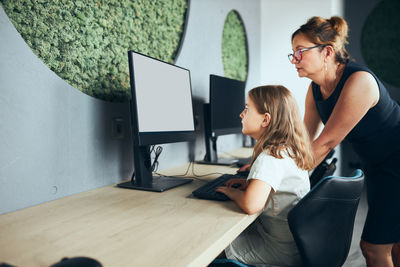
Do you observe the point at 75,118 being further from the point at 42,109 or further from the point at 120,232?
the point at 120,232

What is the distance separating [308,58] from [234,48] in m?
1.48

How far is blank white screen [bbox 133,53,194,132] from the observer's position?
120cm

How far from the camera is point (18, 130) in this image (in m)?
1.01

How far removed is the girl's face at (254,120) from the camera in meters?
1.23

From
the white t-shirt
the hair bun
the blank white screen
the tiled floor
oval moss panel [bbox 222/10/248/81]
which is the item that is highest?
oval moss panel [bbox 222/10/248/81]

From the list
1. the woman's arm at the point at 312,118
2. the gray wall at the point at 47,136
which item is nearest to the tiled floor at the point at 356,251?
the woman's arm at the point at 312,118

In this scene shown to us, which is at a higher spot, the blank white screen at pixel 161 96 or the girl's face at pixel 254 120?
the blank white screen at pixel 161 96

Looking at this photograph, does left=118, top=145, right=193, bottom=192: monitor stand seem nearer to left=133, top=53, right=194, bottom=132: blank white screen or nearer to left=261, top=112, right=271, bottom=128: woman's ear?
left=133, top=53, right=194, bottom=132: blank white screen

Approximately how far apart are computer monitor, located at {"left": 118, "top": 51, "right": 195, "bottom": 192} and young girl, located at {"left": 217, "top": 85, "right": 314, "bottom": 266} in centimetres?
36

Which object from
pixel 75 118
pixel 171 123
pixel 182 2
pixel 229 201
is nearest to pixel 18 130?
pixel 75 118

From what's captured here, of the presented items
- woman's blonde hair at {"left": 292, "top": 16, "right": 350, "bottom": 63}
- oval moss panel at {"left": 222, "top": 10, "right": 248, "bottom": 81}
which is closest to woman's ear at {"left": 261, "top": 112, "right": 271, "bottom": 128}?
woman's blonde hair at {"left": 292, "top": 16, "right": 350, "bottom": 63}

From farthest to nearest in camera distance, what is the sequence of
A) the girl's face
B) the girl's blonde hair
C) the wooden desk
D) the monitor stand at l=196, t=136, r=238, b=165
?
1. the monitor stand at l=196, t=136, r=238, b=165
2. the girl's face
3. the girl's blonde hair
4. the wooden desk

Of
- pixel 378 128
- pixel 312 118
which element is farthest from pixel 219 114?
pixel 378 128

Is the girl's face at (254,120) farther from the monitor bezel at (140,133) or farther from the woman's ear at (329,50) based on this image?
the woman's ear at (329,50)
